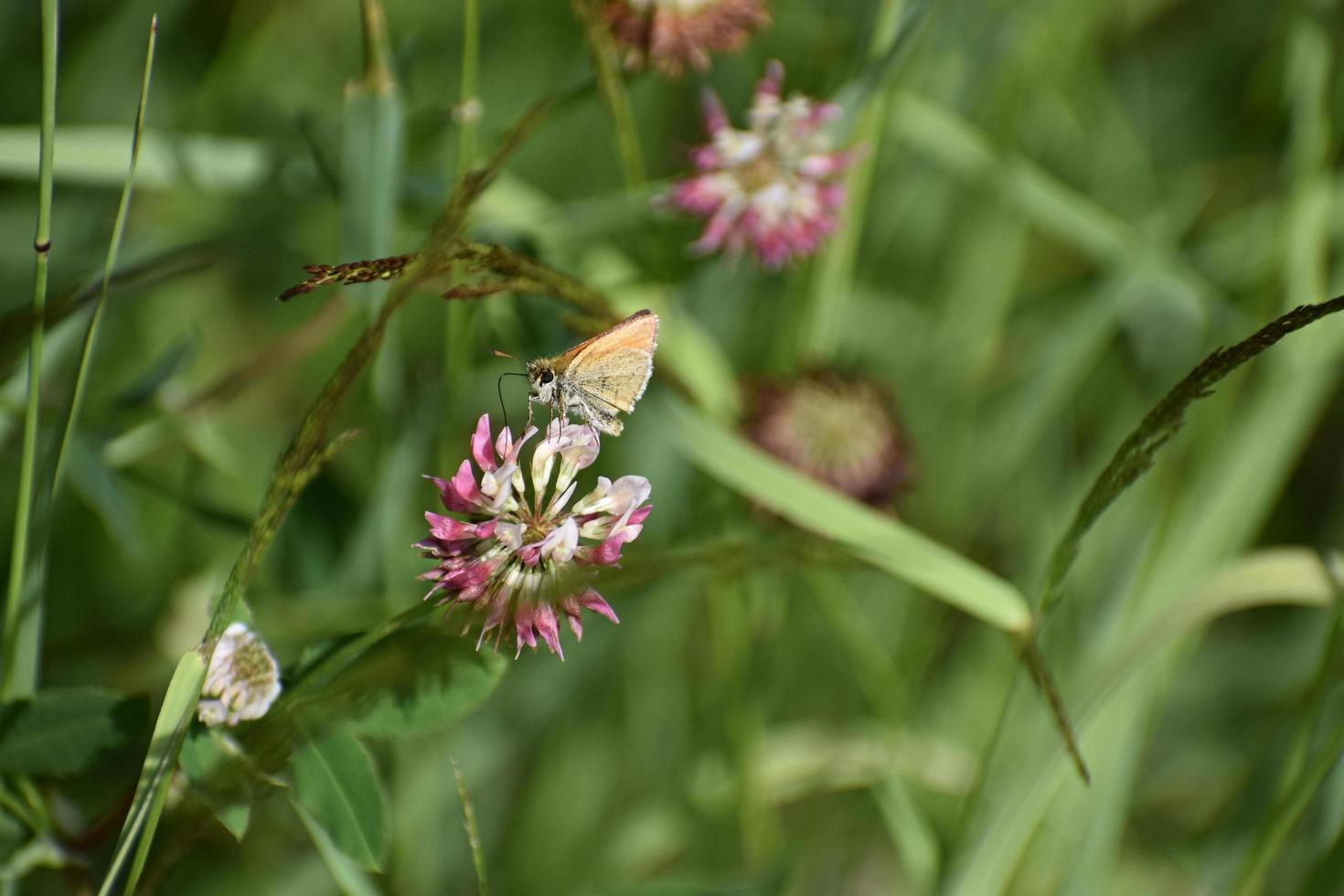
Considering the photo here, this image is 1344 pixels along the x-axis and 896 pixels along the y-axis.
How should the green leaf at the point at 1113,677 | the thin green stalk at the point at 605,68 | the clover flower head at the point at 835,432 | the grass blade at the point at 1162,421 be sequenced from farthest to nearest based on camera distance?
the clover flower head at the point at 835,432, the green leaf at the point at 1113,677, the thin green stalk at the point at 605,68, the grass blade at the point at 1162,421

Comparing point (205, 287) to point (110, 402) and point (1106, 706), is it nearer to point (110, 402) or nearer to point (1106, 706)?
point (110, 402)

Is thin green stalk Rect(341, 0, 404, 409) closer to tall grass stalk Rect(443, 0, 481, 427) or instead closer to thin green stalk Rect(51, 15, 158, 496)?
tall grass stalk Rect(443, 0, 481, 427)

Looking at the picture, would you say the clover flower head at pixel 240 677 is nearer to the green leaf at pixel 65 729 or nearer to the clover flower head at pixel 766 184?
the green leaf at pixel 65 729

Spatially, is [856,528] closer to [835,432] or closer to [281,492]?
[835,432]

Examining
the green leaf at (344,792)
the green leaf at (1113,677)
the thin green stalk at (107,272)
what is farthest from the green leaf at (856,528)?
the thin green stalk at (107,272)

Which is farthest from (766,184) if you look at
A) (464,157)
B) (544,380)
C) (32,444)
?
(32,444)

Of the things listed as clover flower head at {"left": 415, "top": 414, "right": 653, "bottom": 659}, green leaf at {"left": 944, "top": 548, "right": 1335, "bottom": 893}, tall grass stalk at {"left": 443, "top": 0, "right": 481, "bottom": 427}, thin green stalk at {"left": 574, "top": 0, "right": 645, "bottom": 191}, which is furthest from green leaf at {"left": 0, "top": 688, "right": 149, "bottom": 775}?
green leaf at {"left": 944, "top": 548, "right": 1335, "bottom": 893}
